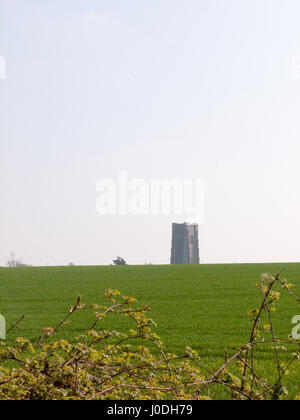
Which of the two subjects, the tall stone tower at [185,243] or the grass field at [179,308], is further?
the tall stone tower at [185,243]

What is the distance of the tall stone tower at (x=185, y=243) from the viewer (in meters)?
171

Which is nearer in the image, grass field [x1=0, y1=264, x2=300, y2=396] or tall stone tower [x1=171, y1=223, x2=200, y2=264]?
grass field [x1=0, y1=264, x2=300, y2=396]

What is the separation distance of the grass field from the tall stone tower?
5565 inches

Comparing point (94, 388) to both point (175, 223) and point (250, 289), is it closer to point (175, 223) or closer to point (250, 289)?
point (250, 289)

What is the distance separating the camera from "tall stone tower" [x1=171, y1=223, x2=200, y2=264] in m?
171

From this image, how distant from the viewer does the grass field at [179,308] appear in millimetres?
10844

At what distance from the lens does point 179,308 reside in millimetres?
16875

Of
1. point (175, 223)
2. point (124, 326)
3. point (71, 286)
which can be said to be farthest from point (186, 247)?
point (124, 326)

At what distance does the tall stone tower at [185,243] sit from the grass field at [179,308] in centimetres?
14135

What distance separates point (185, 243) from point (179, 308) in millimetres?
155797

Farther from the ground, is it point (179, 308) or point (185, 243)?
point (185, 243)
